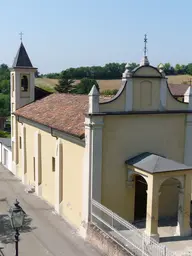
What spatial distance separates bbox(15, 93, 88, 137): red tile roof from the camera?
1734 centimetres

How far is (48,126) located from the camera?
1930 centimetres

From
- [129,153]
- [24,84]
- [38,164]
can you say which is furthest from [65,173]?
[24,84]

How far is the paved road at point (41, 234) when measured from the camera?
1480cm

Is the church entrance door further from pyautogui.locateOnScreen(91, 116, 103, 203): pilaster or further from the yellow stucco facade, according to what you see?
the yellow stucco facade

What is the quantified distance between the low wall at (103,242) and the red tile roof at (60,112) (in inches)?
173

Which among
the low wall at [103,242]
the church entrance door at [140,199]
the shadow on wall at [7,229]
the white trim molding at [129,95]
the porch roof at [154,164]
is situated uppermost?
the white trim molding at [129,95]

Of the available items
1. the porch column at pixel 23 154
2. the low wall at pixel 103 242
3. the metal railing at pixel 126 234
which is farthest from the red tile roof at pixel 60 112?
the low wall at pixel 103 242

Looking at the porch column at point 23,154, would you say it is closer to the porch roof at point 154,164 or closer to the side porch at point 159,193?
the side porch at point 159,193

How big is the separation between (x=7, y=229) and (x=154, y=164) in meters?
8.56

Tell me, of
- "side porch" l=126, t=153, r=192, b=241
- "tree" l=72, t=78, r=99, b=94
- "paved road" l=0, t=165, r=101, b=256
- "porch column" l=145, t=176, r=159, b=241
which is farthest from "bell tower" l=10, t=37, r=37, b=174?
"tree" l=72, t=78, r=99, b=94

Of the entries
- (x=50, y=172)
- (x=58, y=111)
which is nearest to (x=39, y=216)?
(x=50, y=172)

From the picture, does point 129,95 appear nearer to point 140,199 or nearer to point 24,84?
point 140,199

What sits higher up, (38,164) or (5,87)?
(5,87)

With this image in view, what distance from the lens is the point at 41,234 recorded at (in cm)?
1662
